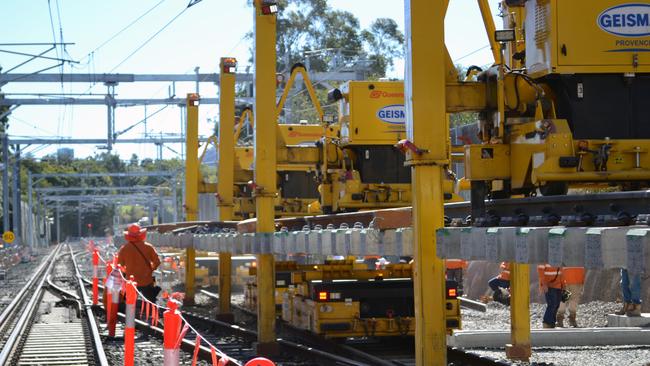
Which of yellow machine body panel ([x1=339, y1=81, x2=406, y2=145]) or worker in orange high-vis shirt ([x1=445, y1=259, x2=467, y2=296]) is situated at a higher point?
yellow machine body panel ([x1=339, y1=81, x2=406, y2=145])

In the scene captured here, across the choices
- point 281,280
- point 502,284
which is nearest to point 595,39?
point 502,284

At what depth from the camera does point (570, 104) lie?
1320 centimetres

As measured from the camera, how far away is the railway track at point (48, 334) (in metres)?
17.0

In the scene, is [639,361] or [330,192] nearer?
[639,361]

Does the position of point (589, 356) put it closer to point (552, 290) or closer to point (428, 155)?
point (552, 290)

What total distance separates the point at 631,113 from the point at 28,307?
19100 millimetres

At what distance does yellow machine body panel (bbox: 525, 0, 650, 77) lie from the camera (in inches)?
512

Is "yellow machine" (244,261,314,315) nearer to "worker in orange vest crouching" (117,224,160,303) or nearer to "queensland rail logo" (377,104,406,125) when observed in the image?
"queensland rail logo" (377,104,406,125)

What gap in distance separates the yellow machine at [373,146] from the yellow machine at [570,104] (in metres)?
8.35

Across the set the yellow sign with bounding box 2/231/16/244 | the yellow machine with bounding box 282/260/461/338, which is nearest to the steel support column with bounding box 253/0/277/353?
the yellow machine with bounding box 282/260/461/338

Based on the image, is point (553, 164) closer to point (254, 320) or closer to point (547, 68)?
point (547, 68)

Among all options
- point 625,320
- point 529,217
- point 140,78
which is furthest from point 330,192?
point 140,78

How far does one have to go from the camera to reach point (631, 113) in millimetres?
13234

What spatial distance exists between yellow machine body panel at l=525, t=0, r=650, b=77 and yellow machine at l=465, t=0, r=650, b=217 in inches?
0.4
